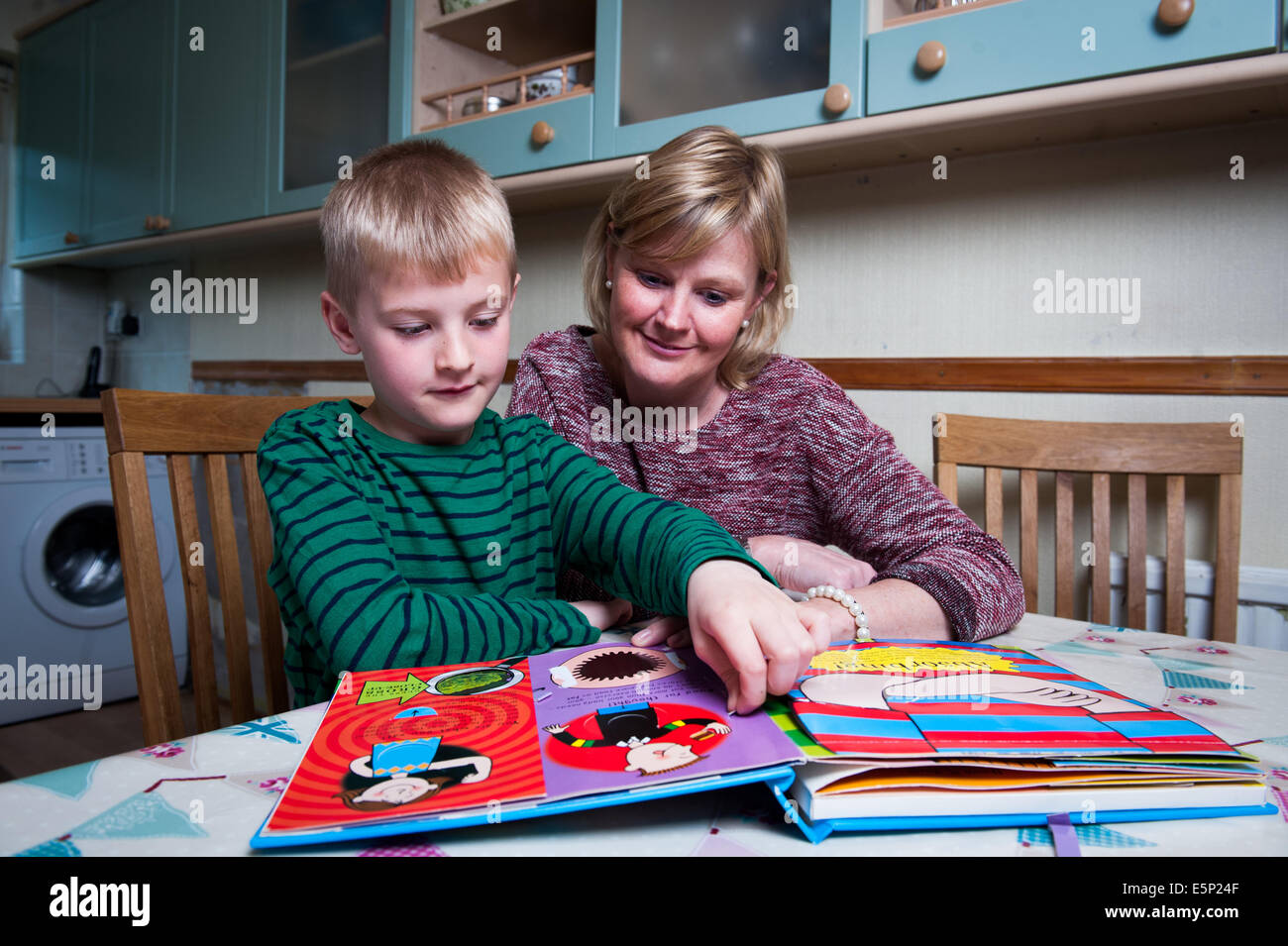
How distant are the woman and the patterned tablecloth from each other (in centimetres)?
48

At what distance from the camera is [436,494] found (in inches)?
32.6

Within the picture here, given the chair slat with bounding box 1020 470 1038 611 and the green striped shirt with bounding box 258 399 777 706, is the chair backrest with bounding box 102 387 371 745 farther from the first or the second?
the chair slat with bounding box 1020 470 1038 611

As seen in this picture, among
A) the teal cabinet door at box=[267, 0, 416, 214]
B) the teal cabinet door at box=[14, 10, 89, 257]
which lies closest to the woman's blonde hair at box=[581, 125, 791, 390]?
the teal cabinet door at box=[267, 0, 416, 214]

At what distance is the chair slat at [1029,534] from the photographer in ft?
4.38

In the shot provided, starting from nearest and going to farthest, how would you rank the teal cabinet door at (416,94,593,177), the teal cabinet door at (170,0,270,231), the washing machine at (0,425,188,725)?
1. the teal cabinet door at (416,94,593,177)
2. the teal cabinet door at (170,0,270,231)
3. the washing machine at (0,425,188,725)

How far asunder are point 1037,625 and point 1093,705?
0.48m

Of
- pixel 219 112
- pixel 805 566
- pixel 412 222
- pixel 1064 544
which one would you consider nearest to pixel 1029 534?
pixel 1064 544

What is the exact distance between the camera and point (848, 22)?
1.31 m

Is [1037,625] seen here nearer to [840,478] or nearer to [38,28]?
[840,478]

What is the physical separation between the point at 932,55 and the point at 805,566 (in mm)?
803

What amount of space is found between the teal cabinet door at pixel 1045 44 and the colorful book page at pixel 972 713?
36.9 inches

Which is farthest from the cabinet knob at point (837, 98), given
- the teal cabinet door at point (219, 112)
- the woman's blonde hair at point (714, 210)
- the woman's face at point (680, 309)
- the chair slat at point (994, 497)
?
the teal cabinet door at point (219, 112)

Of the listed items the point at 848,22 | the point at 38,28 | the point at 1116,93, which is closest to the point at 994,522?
the point at 1116,93

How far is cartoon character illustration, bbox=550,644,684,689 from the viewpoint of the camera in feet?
1.82
